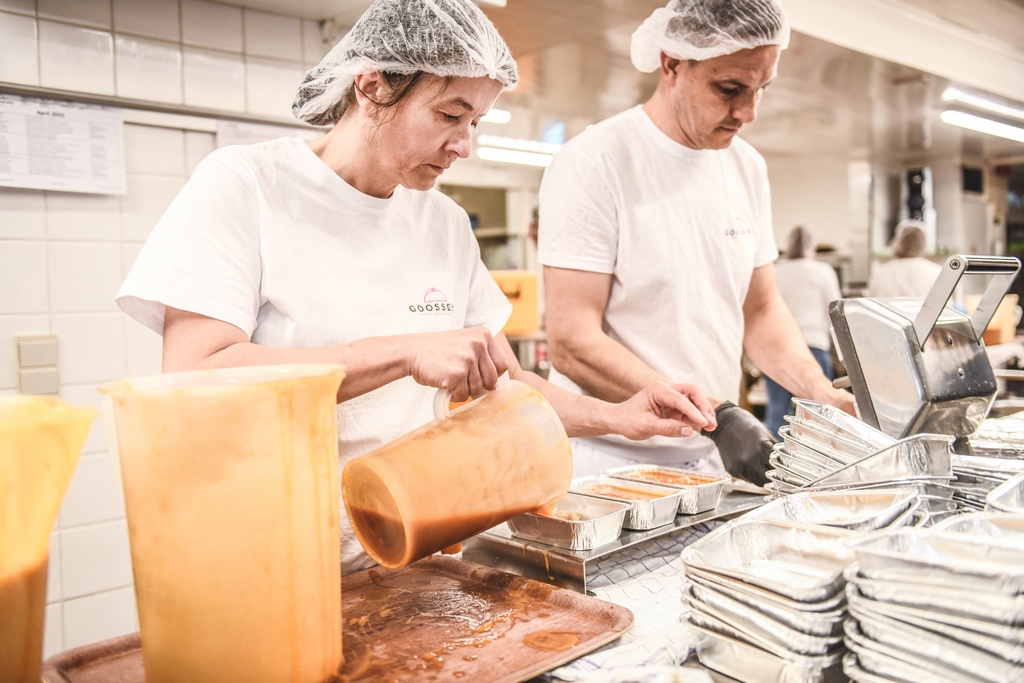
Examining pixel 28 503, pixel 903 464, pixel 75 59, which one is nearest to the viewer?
pixel 28 503

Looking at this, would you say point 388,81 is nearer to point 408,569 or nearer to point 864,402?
point 408,569

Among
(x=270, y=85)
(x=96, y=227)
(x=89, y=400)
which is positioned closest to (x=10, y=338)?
(x=89, y=400)

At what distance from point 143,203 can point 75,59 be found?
46 centimetres

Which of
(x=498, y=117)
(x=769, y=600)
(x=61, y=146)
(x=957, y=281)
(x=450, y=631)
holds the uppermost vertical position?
(x=498, y=117)

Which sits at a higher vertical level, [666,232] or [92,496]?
[666,232]

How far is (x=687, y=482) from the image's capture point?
1.46 metres

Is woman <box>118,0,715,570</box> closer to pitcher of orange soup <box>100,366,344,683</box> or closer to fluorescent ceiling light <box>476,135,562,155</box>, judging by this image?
pitcher of orange soup <box>100,366,344,683</box>

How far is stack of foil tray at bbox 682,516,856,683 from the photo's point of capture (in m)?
0.74

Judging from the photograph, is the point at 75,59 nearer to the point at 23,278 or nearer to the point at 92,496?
the point at 23,278

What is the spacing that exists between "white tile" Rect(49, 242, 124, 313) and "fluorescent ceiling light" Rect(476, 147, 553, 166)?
16.6ft

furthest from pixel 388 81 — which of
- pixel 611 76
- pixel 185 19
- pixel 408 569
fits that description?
pixel 611 76

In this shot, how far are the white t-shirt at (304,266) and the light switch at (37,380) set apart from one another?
1416mm

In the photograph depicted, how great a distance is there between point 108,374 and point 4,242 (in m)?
0.48

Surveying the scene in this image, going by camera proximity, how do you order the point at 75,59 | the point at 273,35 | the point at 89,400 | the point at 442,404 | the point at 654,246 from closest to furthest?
the point at 442,404, the point at 654,246, the point at 75,59, the point at 89,400, the point at 273,35
